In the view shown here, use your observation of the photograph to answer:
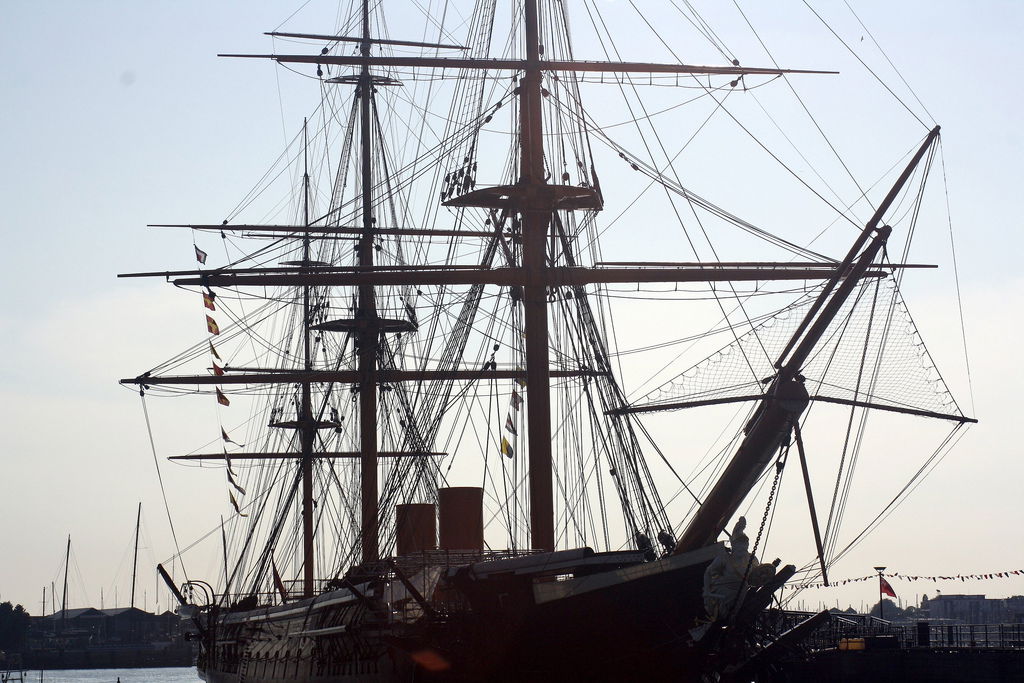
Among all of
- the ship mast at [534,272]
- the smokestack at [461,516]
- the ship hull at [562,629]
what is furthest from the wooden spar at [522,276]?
the ship hull at [562,629]

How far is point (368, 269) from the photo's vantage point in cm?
4144

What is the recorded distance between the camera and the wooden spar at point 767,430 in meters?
29.2

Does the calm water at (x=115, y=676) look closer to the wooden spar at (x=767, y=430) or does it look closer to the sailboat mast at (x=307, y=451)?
the sailboat mast at (x=307, y=451)

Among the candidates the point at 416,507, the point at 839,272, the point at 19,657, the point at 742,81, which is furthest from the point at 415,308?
the point at 19,657

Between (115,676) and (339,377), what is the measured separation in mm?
97212

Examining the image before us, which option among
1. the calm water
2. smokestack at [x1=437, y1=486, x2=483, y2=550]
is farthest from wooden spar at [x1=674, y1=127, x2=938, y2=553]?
the calm water

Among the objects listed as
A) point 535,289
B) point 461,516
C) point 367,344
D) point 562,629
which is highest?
point 367,344

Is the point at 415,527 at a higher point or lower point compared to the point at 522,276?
lower

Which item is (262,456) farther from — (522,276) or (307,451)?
(522,276)

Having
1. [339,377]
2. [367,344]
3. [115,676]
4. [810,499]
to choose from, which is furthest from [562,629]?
[115,676]

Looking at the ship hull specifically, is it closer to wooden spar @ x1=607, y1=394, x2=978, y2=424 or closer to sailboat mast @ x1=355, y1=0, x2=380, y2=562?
wooden spar @ x1=607, y1=394, x2=978, y2=424

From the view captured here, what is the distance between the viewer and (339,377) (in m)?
61.1

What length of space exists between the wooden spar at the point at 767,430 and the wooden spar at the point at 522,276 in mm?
9840

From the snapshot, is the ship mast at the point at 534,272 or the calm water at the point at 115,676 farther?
the calm water at the point at 115,676
